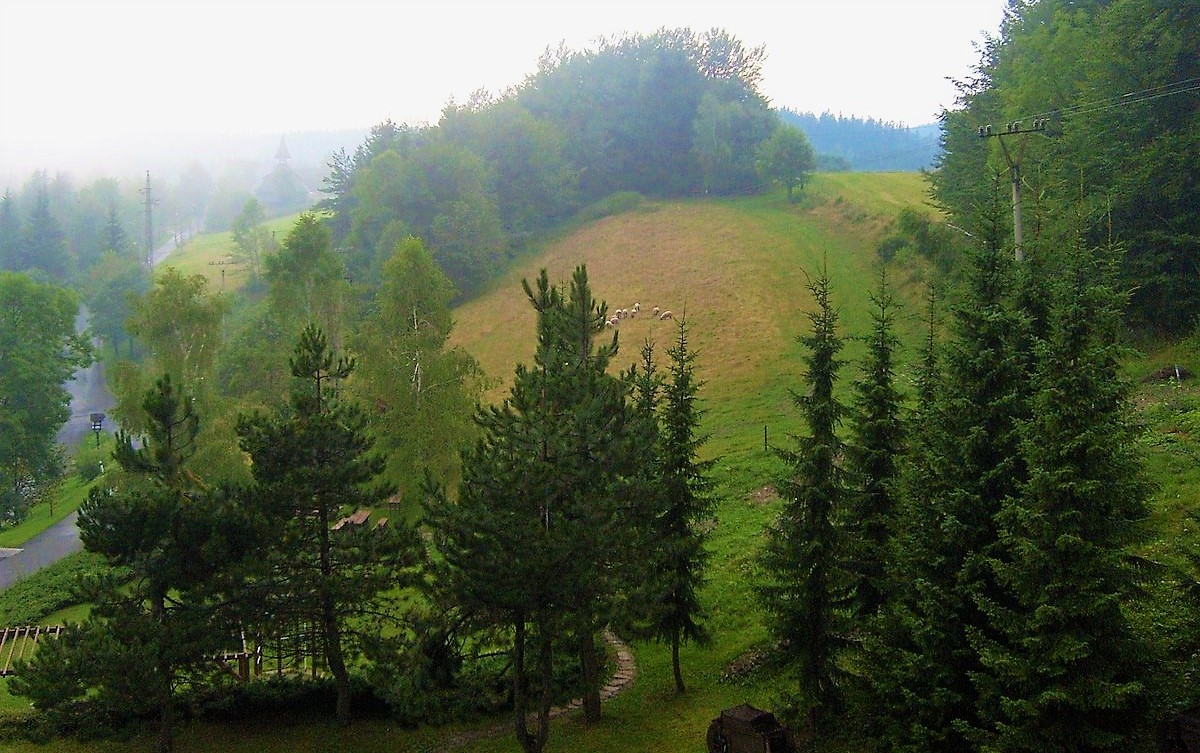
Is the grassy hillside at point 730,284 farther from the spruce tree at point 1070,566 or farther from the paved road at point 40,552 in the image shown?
the spruce tree at point 1070,566

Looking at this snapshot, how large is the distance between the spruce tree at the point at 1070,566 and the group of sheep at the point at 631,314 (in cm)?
4466

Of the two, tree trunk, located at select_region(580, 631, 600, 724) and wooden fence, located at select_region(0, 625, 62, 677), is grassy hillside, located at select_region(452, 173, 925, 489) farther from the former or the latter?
wooden fence, located at select_region(0, 625, 62, 677)

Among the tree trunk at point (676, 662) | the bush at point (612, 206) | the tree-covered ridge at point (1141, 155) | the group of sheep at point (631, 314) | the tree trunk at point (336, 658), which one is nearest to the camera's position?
the tree trunk at point (336, 658)

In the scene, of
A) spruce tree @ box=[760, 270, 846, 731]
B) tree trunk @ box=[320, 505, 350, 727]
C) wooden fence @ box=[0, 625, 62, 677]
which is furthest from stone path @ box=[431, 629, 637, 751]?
wooden fence @ box=[0, 625, 62, 677]

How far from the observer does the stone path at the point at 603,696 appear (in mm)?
21469

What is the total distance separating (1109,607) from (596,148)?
7794cm

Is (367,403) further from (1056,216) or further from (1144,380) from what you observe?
(1144,380)

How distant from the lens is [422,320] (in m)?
35.2

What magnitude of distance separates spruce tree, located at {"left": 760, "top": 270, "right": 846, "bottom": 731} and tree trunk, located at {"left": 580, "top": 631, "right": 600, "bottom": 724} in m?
4.38

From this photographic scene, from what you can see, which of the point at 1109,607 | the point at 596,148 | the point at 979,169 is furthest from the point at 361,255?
the point at 1109,607

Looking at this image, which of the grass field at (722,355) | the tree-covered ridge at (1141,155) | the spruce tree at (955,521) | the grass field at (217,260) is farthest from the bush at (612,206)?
the spruce tree at (955,521)

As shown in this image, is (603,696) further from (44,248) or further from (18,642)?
(44,248)

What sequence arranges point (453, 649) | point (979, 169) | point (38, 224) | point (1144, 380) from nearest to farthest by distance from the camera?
point (453, 649), point (1144, 380), point (979, 169), point (38, 224)

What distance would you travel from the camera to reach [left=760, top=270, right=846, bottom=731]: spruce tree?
17.9 m
